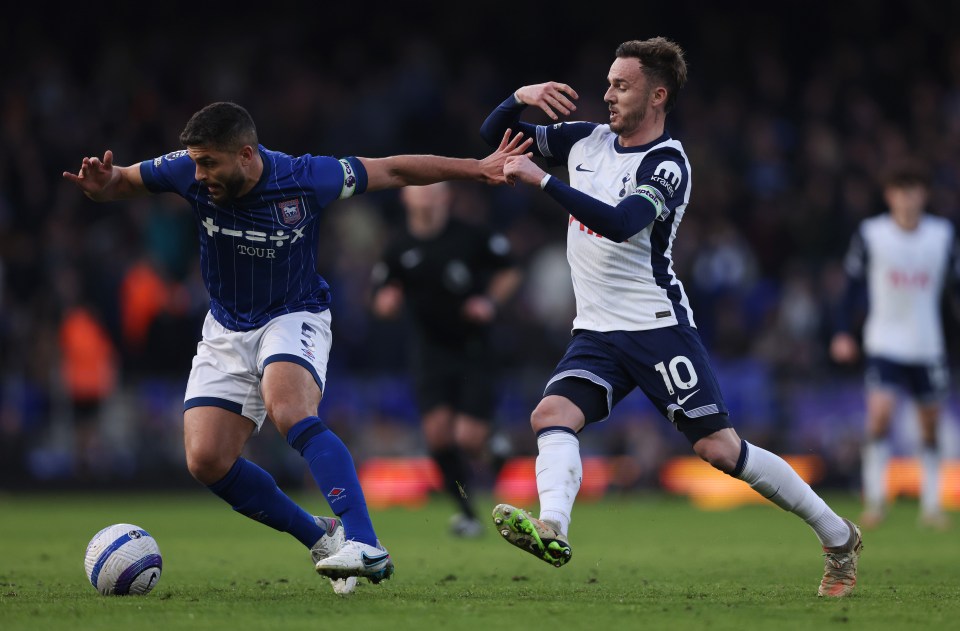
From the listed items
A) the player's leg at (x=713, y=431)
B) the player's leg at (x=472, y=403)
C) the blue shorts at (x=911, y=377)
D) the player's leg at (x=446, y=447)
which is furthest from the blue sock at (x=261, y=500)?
the blue shorts at (x=911, y=377)

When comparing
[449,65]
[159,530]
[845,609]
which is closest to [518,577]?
[845,609]

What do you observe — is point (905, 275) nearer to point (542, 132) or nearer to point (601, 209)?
point (542, 132)

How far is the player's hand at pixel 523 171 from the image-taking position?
614 centimetres

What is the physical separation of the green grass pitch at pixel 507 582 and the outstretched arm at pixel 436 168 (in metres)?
1.94

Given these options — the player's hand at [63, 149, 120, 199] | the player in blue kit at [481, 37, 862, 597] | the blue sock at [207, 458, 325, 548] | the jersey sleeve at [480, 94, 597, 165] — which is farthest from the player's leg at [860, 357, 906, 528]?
the player's hand at [63, 149, 120, 199]

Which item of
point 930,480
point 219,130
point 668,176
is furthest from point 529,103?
point 930,480

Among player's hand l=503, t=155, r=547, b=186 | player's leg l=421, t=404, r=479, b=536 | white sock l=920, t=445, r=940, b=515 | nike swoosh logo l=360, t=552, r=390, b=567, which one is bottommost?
white sock l=920, t=445, r=940, b=515

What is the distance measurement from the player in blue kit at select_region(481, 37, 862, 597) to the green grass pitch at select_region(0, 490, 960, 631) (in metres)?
0.52

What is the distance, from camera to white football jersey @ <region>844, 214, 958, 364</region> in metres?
11.7

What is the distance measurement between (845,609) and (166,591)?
3106 millimetres

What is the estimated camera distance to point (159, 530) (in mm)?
11438

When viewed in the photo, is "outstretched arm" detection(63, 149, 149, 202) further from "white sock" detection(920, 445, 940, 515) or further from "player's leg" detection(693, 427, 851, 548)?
"white sock" detection(920, 445, 940, 515)

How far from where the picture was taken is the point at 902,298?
11797 mm

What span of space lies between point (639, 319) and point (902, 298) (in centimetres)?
609
